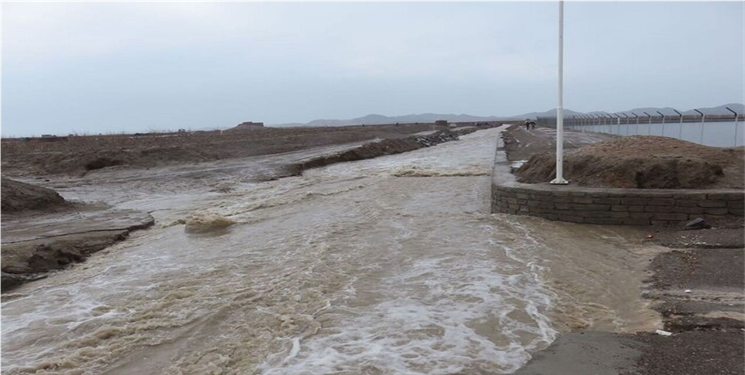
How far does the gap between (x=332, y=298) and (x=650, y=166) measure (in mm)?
6780

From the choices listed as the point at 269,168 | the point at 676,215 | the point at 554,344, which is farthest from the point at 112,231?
the point at 269,168

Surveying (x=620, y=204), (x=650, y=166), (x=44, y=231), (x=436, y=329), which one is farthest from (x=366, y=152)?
(x=436, y=329)

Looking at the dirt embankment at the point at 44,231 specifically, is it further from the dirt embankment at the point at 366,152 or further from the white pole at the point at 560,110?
the dirt embankment at the point at 366,152

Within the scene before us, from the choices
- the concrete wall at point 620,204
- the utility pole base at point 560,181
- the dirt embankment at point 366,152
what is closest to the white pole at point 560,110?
the utility pole base at point 560,181

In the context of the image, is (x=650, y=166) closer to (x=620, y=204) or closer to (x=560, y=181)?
(x=620, y=204)

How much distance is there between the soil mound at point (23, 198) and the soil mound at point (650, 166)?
1238cm

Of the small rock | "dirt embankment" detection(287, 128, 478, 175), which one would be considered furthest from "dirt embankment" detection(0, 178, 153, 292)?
"dirt embankment" detection(287, 128, 478, 175)

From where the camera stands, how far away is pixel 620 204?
914 cm

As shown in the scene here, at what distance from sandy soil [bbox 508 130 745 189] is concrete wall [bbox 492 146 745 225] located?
0.46m

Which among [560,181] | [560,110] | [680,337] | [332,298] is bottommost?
[332,298]

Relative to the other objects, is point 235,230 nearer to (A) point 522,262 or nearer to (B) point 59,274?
(B) point 59,274

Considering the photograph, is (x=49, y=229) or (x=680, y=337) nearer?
(x=680, y=337)

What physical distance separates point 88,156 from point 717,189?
24871 mm

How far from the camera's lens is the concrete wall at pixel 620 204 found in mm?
8508
